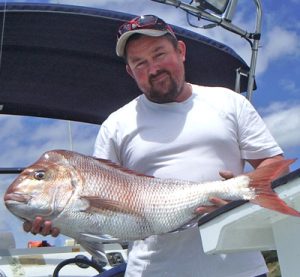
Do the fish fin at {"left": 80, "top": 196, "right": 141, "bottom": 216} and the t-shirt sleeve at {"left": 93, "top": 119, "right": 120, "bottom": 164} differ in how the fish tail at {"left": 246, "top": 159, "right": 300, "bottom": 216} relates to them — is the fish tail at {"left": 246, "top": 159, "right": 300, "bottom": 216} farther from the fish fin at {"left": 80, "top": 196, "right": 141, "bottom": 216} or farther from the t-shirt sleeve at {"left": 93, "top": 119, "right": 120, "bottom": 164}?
the t-shirt sleeve at {"left": 93, "top": 119, "right": 120, "bottom": 164}

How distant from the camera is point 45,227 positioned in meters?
2.52

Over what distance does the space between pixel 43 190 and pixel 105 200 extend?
0.28 meters

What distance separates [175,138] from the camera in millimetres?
2742

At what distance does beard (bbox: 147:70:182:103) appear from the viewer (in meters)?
2.83

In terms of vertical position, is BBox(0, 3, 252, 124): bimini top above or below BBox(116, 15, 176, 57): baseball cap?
below

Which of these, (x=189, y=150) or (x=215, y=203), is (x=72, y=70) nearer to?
(x=189, y=150)

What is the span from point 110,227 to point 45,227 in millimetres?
278

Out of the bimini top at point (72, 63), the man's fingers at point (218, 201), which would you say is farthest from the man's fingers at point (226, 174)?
the bimini top at point (72, 63)

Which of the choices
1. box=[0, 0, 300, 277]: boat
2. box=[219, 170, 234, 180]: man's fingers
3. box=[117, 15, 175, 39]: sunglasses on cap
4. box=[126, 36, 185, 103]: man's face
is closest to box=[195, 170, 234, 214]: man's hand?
box=[219, 170, 234, 180]: man's fingers

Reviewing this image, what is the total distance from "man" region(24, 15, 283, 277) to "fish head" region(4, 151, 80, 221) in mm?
93

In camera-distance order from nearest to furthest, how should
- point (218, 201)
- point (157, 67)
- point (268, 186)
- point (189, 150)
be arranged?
point (268, 186) → point (218, 201) → point (189, 150) → point (157, 67)

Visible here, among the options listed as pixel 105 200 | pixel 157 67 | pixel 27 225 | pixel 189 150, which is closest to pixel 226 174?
pixel 189 150

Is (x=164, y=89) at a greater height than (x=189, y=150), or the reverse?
(x=164, y=89)

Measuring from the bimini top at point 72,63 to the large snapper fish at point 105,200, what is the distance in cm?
221
